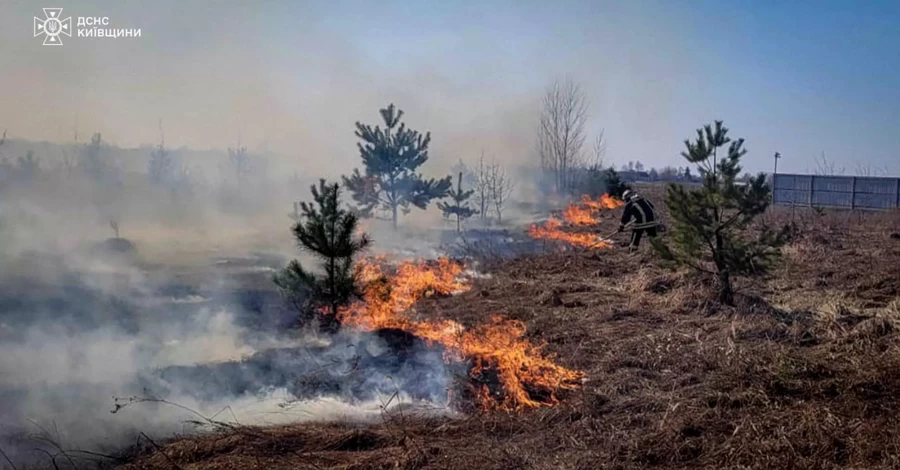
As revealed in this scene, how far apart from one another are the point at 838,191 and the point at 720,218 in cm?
2312

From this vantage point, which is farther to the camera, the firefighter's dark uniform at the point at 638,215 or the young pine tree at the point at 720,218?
the firefighter's dark uniform at the point at 638,215

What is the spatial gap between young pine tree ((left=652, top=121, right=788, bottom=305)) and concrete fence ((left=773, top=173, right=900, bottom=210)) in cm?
2116

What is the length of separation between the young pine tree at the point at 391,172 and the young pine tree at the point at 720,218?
1120cm

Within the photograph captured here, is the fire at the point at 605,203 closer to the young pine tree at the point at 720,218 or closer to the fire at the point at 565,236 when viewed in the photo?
the fire at the point at 565,236

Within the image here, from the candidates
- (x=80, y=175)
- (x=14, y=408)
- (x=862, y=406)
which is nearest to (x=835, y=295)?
(x=862, y=406)

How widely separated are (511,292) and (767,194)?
5285 mm

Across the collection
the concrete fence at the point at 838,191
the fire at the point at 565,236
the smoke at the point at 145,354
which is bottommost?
the smoke at the point at 145,354

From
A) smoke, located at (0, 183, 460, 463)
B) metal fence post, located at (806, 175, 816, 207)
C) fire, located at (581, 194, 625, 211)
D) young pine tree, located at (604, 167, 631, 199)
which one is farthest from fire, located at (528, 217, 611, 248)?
metal fence post, located at (806, 175, 816, 207)

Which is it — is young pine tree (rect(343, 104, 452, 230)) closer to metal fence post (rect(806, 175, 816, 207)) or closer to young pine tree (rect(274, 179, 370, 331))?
young pine tree (rect(274, 179, 370, 331))

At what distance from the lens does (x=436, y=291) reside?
12812 mm

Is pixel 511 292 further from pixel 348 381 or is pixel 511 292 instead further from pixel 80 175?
pixel 80 175

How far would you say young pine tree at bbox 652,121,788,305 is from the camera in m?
9.66

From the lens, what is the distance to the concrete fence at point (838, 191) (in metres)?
27.3

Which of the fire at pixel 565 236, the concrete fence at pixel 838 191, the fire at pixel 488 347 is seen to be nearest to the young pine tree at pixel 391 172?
the fire at pixel 565 236
